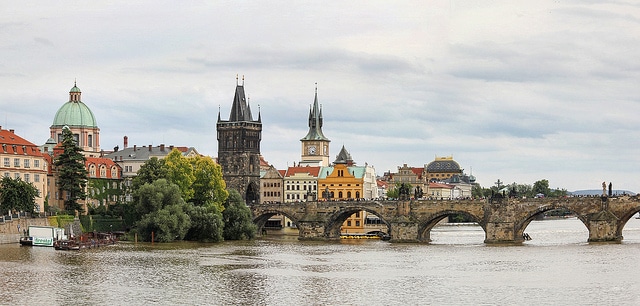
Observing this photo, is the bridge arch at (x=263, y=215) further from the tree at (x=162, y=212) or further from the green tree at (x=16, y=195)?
the green tree at (x=16, y=195)

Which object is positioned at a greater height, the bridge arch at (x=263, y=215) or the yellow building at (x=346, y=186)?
the yellow building at (x=346, y=186)

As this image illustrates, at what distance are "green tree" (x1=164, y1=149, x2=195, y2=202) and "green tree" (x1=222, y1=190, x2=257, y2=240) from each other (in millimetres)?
5551

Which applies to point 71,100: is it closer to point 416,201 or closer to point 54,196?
point 54,196

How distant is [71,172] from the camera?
5037 inches

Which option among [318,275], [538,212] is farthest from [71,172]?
[538,212]

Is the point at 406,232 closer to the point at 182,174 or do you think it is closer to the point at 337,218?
the point at 337,218

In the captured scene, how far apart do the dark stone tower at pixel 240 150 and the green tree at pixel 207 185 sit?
139ft

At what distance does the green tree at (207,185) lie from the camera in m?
137

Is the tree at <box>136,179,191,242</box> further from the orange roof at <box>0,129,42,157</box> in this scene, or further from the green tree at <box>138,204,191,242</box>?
the orange roof at <box>0,129,42,157</box>

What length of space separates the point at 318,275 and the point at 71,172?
51.2 meters

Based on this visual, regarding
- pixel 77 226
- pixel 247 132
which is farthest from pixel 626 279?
pixel 247 132

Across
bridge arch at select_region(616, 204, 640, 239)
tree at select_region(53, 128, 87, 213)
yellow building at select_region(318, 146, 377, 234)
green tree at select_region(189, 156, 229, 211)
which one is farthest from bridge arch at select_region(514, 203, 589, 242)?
yellow building at select_region(318, 146, 377, 234)

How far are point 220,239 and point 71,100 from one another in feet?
188

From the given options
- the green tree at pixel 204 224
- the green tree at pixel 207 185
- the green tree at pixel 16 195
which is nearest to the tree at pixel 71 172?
the green tree at pixel 16 195
